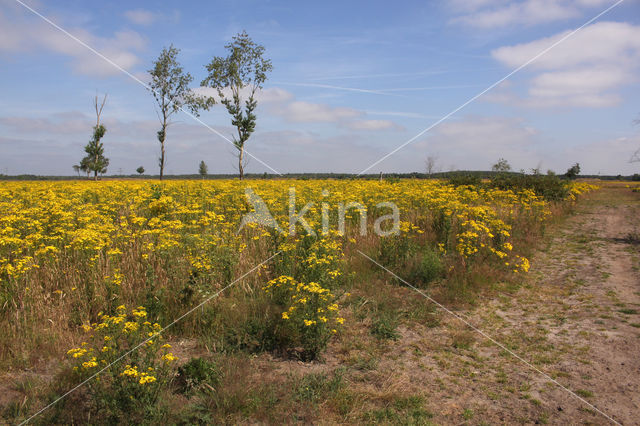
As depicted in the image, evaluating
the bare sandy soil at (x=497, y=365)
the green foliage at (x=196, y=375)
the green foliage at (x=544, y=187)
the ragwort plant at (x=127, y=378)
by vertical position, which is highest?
the green foliage at (x=544, y=187)

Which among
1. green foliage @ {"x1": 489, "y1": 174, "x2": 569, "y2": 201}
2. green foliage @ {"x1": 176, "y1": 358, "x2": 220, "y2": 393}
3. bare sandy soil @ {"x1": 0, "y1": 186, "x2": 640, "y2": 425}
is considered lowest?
bare sandy soil @ {"x1": 0, "y1": 186, "x2": 640, "y2": 425}

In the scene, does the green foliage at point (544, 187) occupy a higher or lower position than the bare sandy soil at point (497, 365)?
higher

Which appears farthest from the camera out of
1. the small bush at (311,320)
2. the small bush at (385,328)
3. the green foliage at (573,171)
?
the green foliage at (573,171)

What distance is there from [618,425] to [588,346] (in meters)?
1.69

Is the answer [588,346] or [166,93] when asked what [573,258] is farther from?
[166,93]

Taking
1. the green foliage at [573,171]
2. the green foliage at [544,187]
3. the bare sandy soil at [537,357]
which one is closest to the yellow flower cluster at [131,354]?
the bare sandy soil at [537,357]

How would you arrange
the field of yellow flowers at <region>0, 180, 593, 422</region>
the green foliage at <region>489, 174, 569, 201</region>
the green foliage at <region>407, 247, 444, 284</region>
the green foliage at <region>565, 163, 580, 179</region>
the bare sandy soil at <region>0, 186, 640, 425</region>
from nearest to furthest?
the bare sandy soil at <region>0, 186, 640, 425</region>, the field of yellow flowers at <region>0, 180, 593, 422</region>, the green foliage at <region>407, 247, 444, 284</region>, the green foliage at <region>489, 174, 569, 201</region>, the green foliage at <region>565, 163, 580, 179</region>

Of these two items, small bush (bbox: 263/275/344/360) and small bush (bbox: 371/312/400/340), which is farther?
small bush (bbox: 371/312/400/340)

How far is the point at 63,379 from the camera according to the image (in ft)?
11.6

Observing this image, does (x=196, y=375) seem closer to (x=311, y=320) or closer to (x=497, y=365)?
(x=311, y=320)

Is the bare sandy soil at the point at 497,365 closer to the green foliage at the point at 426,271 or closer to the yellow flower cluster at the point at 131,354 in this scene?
the green foliage at the point at 426,271

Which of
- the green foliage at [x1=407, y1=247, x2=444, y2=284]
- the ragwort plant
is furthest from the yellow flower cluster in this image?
the green foliage at [x1=407, y1=247, x2=444, y2=284]

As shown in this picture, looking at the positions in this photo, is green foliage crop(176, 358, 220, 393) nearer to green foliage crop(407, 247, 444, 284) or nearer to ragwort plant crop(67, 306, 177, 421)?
ragwort plant crop(67, 306, 177, 421)

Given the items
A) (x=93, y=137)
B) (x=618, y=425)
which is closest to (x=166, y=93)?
(x=93, y=137)
